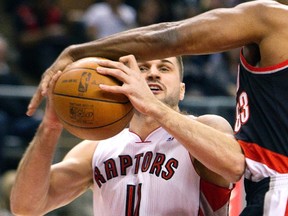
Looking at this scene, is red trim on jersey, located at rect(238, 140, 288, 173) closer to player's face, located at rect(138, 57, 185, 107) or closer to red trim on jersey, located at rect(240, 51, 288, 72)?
red trim on jersey, located at rect(240, 51, 288, 72)

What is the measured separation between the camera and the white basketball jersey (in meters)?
4.71

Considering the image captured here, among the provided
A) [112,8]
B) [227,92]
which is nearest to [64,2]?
[112,8]

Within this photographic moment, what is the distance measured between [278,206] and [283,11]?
100 cm

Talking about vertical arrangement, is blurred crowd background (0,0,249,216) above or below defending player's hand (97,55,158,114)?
below

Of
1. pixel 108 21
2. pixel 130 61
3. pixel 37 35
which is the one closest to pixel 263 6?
pixel 130 61

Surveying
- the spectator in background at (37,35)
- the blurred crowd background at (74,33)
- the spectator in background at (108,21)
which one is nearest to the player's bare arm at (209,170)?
the blurred crowd background at (74,33)

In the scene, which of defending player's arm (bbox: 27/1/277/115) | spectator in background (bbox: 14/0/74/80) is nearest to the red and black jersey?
defending player's arm (bbox: 27/1/277/115)

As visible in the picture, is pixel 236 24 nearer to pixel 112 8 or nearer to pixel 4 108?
pixel 4 108

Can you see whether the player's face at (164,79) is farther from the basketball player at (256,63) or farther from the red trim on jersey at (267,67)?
the red trim on jersey at (267,67)

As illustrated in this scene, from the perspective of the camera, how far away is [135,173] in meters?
4.84

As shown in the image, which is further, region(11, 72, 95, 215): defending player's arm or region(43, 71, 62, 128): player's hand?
region(11, 72, 95, 215): defending player's arm

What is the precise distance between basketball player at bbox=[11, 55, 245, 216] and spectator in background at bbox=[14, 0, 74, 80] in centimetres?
593

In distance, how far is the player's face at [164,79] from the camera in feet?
16.3

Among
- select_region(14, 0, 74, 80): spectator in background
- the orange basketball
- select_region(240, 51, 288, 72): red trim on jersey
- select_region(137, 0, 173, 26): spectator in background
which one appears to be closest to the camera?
select_region(240, 51, 288, 72): red trim on jersey
